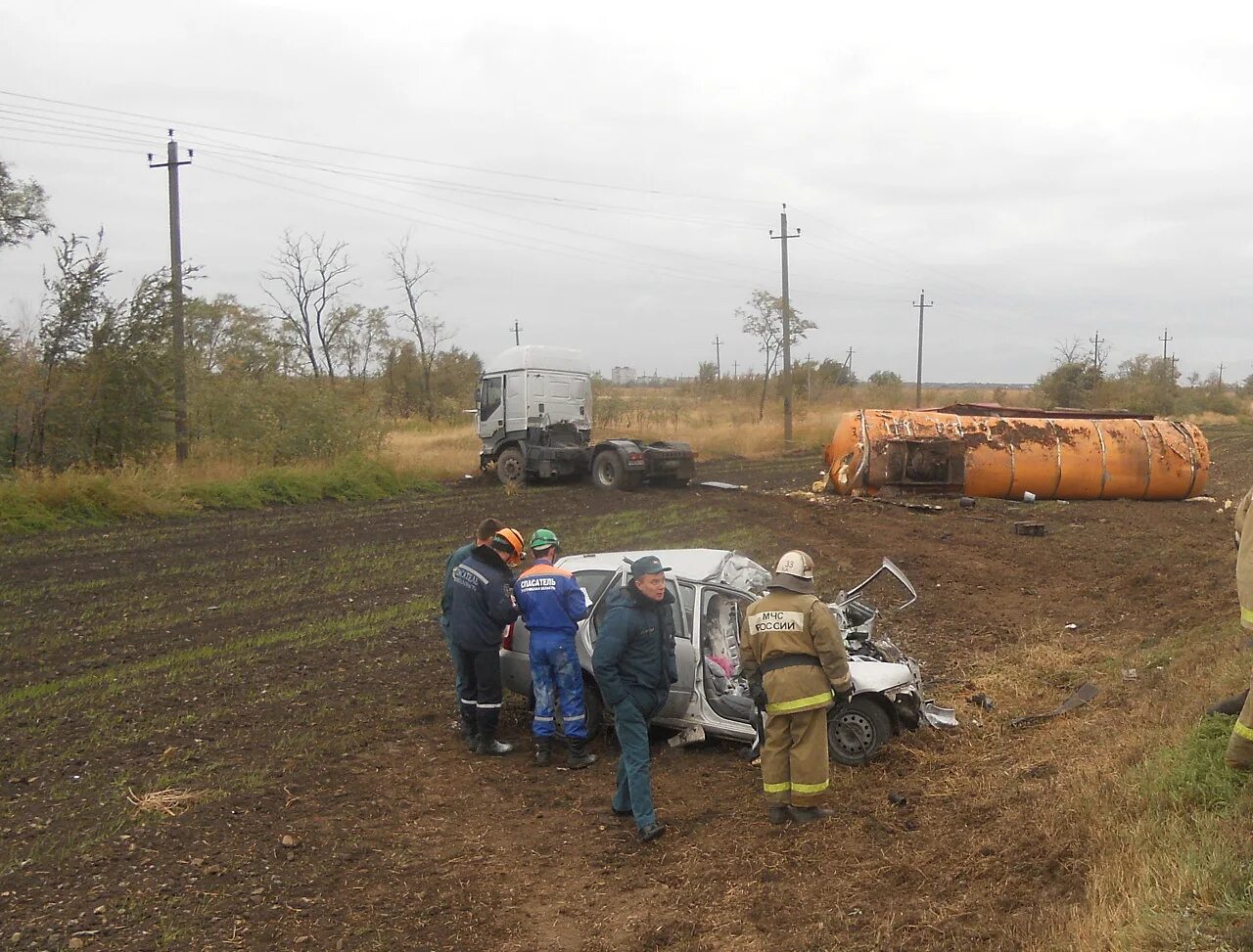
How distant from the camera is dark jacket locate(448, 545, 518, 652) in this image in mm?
7582

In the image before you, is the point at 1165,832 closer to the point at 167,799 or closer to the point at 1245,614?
the point at 1245,614

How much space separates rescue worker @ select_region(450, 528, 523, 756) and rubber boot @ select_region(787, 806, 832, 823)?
8.04ft

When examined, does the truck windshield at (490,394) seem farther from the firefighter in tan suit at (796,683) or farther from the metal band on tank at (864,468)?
the firefighter in tan suit at (796,683)

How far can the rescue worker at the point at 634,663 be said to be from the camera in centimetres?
636

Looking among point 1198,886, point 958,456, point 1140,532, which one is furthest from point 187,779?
point 958,456

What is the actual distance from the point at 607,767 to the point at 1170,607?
25.1 ft

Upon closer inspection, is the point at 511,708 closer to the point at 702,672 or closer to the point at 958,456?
the point at 702,672

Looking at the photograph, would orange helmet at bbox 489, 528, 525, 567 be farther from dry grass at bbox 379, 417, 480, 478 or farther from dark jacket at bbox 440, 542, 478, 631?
dry grass at bbox 379, 417, 480, 478

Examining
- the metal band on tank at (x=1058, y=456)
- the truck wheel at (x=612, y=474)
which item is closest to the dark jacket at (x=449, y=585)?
the truck wheel at (x=612, y=474)

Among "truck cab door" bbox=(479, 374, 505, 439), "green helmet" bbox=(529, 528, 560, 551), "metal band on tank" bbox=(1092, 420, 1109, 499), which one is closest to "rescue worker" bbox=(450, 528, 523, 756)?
"green helmet" bbox=(529, 528, 560, 551)

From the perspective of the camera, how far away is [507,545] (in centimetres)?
777

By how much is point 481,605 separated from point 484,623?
0.13m

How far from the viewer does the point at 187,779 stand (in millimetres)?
6871

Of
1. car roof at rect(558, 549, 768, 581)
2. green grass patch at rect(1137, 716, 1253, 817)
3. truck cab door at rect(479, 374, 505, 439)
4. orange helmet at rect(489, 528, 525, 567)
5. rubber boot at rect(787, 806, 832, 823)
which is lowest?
rubber boot at rect(787, 806, 832, 823)
